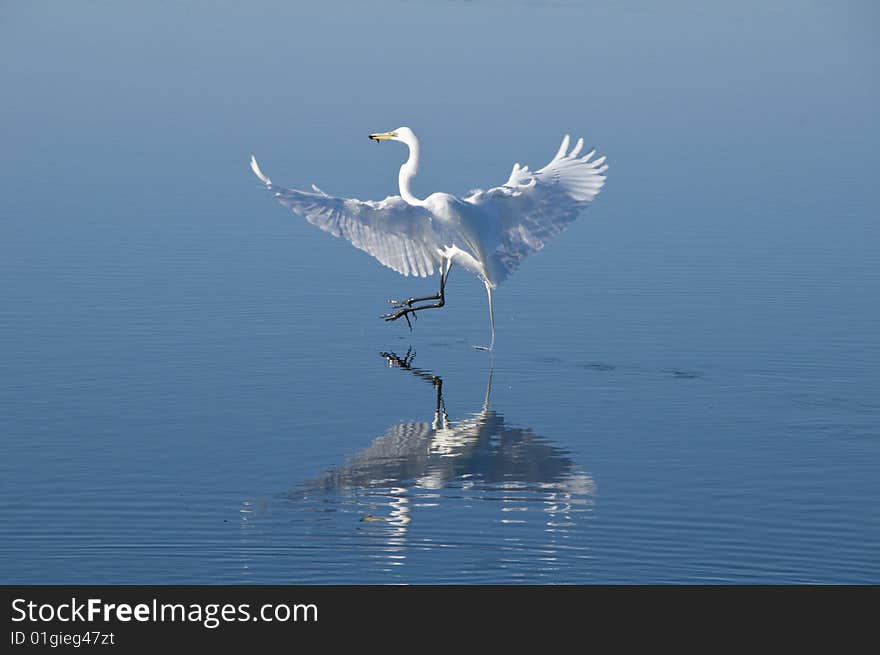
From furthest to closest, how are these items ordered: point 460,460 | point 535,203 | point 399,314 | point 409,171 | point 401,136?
1. point 401,136
2. point 409,171
3. point 535,203
4. point 399,314
5. point 460,460

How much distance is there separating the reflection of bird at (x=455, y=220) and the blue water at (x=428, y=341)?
78 cm

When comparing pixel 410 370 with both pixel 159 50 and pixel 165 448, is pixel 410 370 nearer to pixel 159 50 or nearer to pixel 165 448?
pixel 165 448

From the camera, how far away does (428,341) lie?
18547 mm

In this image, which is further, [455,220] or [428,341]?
[428,341]

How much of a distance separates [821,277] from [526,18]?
24.8 m

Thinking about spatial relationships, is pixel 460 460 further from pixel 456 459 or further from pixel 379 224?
pixel 379 224

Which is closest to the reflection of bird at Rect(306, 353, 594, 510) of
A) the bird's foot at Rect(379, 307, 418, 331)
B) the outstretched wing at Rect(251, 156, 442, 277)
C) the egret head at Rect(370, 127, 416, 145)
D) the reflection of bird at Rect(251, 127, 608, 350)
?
the outstretched wing at Rect(251, 156, 442, 277)

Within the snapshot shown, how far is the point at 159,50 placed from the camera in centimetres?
4016

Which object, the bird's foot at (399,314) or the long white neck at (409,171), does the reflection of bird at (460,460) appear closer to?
the bird's foot at (399,314)

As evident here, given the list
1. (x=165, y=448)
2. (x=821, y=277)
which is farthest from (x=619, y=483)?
(x=821, y=277)

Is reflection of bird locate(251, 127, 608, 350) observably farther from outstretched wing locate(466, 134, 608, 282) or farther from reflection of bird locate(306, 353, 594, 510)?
reflection of bird locate(306, 353, 594, 510)

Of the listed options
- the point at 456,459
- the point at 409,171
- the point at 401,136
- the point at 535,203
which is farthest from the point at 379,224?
the point at 456,459

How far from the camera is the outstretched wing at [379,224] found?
54.9 feet

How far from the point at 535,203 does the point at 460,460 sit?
650 centimetres
